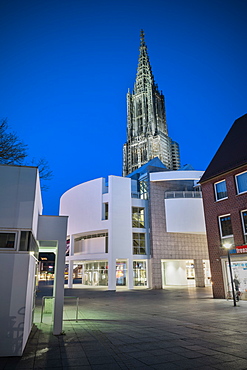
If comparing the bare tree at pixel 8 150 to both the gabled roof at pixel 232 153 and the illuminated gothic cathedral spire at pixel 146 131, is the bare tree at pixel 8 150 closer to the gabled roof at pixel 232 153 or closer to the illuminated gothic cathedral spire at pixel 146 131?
the gabled roof at pixel 232 153

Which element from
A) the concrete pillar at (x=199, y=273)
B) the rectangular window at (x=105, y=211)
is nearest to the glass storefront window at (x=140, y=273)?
the concrete pillar at (x=199, y=273)

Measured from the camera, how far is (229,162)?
67.3 feet

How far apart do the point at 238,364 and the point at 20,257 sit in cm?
550

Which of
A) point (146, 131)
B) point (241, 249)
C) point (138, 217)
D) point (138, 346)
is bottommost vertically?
point (138, 346)

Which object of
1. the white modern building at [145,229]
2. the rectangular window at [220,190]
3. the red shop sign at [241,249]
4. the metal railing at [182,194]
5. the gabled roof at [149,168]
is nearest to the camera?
the red shop sign at [241,249]

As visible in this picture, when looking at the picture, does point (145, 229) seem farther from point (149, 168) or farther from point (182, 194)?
point (149, 168)

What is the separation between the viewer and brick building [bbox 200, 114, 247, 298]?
1873 cm

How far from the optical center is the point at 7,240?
6.75 metres

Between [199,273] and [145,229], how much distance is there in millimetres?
9477

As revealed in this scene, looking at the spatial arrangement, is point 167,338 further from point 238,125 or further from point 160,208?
point 160,208

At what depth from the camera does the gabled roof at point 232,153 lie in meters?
19.8

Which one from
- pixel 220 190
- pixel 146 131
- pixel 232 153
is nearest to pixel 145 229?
pixel 220 190

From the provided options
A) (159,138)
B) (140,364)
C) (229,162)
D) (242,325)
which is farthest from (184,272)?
(159,138)

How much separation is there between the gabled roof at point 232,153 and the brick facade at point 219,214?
409 mm
